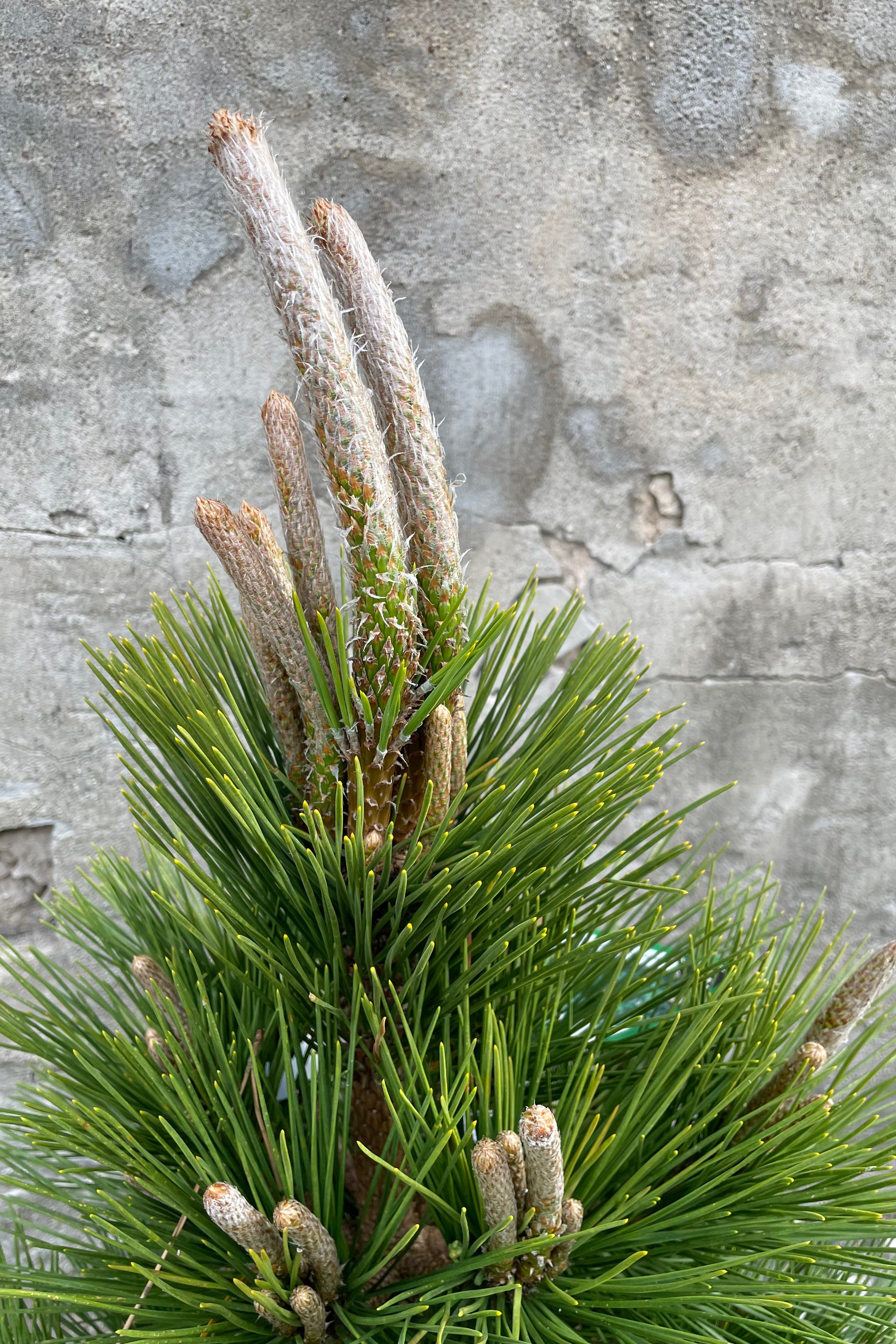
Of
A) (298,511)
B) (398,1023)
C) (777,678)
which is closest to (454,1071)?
(398,1023)

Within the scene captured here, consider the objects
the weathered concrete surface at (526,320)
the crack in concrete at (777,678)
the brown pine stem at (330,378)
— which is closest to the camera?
the brown pine stem at (330,378)

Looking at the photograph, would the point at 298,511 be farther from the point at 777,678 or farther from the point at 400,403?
the point at 777,678

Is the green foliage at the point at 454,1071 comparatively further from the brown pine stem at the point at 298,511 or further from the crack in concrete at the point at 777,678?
the crack in concrete at the point at 777,678

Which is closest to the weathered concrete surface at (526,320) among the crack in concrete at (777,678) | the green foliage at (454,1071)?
the crack in concrete at (777,678)

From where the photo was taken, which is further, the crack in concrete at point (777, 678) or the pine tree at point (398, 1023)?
the crack in concrete at point (777, 678)

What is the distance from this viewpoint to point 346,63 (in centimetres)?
80

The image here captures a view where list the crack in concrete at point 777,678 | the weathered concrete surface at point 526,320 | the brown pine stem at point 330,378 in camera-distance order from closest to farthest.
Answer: the brown pine stem at point 330,378
the weathered concrete surface at point 526,320
the crack in concrete at point 777,678

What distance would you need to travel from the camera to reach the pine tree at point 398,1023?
13.0 inches

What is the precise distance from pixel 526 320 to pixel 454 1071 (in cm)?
70

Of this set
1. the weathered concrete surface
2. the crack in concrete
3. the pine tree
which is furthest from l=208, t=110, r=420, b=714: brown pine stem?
the crack in concrete

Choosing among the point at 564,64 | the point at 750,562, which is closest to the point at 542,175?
the point at 564,64

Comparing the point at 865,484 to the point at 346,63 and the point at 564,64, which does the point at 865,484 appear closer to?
the point at 564,64

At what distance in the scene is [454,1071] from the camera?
1.37 ft

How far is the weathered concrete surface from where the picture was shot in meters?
0.80
